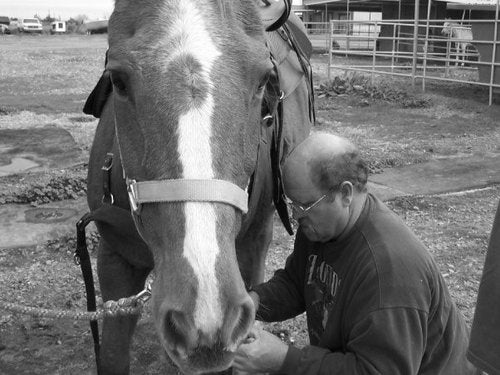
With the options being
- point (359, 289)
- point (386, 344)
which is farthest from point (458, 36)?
point (386, 344)

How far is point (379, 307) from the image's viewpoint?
2.02 metres

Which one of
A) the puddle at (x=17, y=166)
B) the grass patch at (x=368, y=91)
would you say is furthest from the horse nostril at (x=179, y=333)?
the grass patch at (x=368, y=91)

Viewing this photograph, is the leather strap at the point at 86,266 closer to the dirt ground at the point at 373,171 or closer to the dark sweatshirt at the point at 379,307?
the dirt ground at the point at 373,171

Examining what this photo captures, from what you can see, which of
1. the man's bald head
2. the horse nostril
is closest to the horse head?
the horse nostril

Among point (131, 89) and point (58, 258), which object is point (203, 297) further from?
point (58, 258)

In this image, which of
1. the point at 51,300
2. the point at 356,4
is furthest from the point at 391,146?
the point at 356,4

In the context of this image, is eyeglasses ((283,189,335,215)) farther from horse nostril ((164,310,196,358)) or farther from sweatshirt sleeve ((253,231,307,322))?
horse nostril ((164,310,196,358))

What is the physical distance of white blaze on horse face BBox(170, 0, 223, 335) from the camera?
1.66 metres

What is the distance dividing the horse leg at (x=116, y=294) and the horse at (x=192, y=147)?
872 mm

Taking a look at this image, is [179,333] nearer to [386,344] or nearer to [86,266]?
[386,344]

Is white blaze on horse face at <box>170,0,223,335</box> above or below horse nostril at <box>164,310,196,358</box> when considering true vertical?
above

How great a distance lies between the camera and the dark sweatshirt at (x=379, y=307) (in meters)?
2.02

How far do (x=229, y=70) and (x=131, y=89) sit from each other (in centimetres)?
32

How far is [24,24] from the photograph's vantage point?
5297 cm
